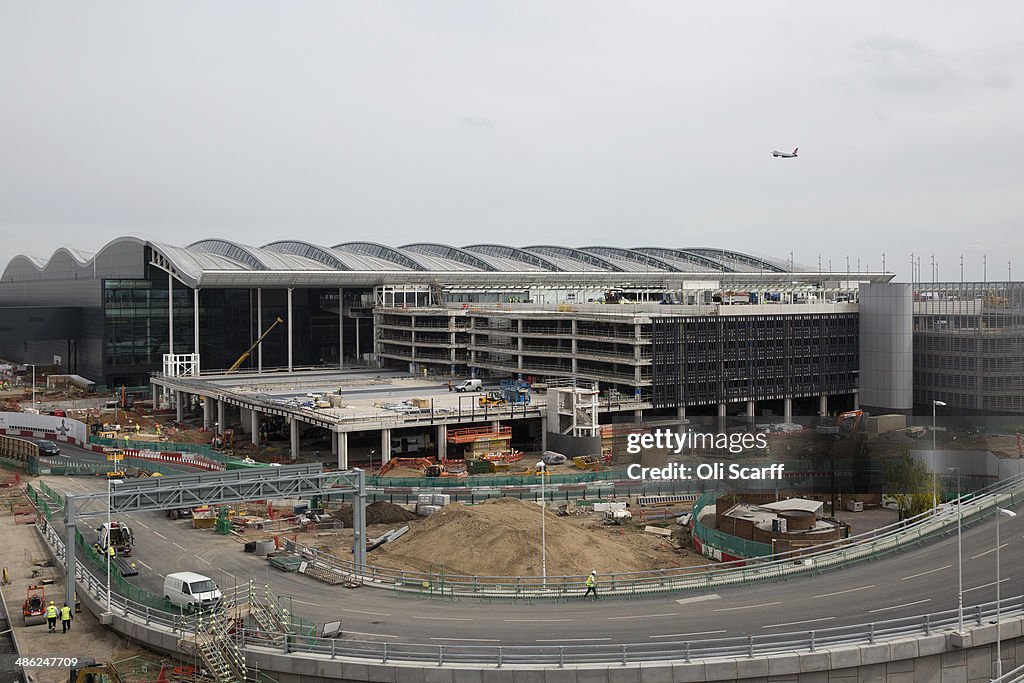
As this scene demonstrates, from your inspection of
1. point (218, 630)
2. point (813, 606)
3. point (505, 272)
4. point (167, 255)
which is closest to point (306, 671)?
point (218, 630)

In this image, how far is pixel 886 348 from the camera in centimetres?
9244

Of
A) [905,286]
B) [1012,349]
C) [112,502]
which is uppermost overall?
[905,286]

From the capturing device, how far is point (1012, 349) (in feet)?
265

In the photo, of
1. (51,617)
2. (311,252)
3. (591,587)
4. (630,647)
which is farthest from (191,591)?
(311,252)

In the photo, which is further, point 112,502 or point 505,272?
point 505,272

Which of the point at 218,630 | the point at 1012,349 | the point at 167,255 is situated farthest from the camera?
the point at 167,255

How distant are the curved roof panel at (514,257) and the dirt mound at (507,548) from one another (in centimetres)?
8660

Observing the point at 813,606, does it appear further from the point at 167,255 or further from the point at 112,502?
the point at 167,255

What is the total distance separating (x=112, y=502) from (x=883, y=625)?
3031 centimetres

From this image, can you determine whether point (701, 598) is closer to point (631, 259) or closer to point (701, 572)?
point (701, 572)

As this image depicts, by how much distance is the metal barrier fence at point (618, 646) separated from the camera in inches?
1144

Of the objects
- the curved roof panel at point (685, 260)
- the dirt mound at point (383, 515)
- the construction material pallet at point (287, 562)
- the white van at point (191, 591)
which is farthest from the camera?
the curved roof panel at point (685, 260)

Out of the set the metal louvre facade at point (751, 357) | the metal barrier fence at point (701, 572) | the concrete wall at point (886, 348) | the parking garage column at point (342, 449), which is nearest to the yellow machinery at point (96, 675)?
the metal barrier fence at point (701, 572)

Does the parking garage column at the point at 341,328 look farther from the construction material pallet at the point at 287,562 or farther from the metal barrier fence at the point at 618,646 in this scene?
the metal barrier fence at the point at 618,646
